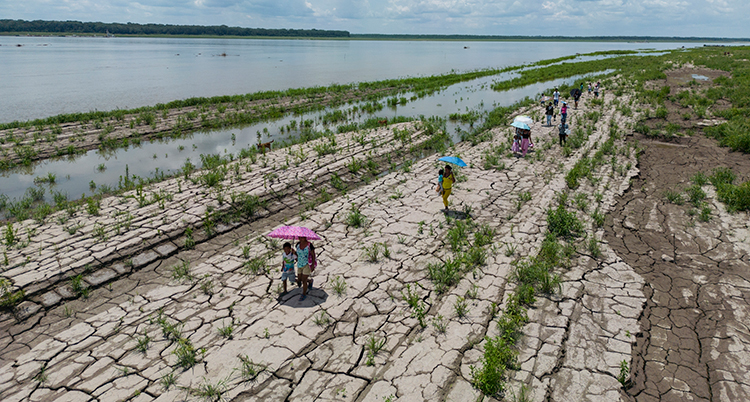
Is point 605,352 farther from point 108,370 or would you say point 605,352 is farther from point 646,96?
point 646,96

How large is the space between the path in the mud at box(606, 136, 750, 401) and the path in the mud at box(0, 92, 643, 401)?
1.11ft

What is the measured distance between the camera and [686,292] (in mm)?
6582

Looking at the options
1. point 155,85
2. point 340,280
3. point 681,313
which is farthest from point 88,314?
point 155,85

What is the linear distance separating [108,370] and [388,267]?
178 inches

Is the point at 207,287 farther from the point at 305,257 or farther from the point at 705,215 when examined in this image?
the point at 705,215

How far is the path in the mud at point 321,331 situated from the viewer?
481 cm

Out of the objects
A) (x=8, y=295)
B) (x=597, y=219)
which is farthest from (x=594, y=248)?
(x=8, y=295)

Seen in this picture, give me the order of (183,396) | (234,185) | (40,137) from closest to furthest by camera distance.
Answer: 1. (183,396)
2. (234,185)
3. (40,137)

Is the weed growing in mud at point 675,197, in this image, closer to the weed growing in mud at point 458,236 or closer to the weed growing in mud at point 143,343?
the weed growing in mud at point 458,236

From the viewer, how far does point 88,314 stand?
253 inches

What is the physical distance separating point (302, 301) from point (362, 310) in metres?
1.03

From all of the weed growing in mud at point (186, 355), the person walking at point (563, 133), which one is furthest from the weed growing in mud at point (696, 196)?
the weed growing in mud at point (186, 355)

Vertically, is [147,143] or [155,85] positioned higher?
[155,85]

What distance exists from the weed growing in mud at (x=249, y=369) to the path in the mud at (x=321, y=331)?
0.08ft
